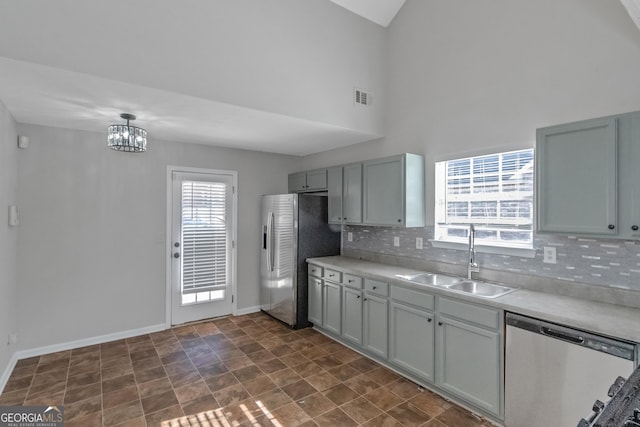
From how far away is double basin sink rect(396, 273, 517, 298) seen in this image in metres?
2.72

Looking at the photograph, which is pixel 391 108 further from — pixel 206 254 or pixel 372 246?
pixel 206 254

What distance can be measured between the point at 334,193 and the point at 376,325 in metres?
1.73

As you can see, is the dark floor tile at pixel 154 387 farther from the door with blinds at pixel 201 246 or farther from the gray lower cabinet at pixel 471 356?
the gray lower cabinet at pixel 471 356

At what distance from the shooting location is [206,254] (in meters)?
4.43

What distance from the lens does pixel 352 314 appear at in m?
3.53

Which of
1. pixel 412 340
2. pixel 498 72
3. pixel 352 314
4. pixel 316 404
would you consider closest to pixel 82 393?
pixel 316 404

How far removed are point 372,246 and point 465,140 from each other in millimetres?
1685

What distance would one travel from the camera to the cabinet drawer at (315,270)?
4.04 meters

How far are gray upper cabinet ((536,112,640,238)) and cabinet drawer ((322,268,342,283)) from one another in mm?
2043

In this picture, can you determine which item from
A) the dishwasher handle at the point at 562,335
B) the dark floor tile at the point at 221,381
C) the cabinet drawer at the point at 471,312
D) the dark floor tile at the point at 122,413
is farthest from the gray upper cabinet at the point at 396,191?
the dark floor tile at the point at 122,413

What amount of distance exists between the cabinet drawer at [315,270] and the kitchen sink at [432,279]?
1.16 metres

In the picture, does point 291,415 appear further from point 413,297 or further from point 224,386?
point 413,297

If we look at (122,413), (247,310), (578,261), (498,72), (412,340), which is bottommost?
(122,413)

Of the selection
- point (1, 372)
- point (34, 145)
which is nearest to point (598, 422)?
point (1, 372)
